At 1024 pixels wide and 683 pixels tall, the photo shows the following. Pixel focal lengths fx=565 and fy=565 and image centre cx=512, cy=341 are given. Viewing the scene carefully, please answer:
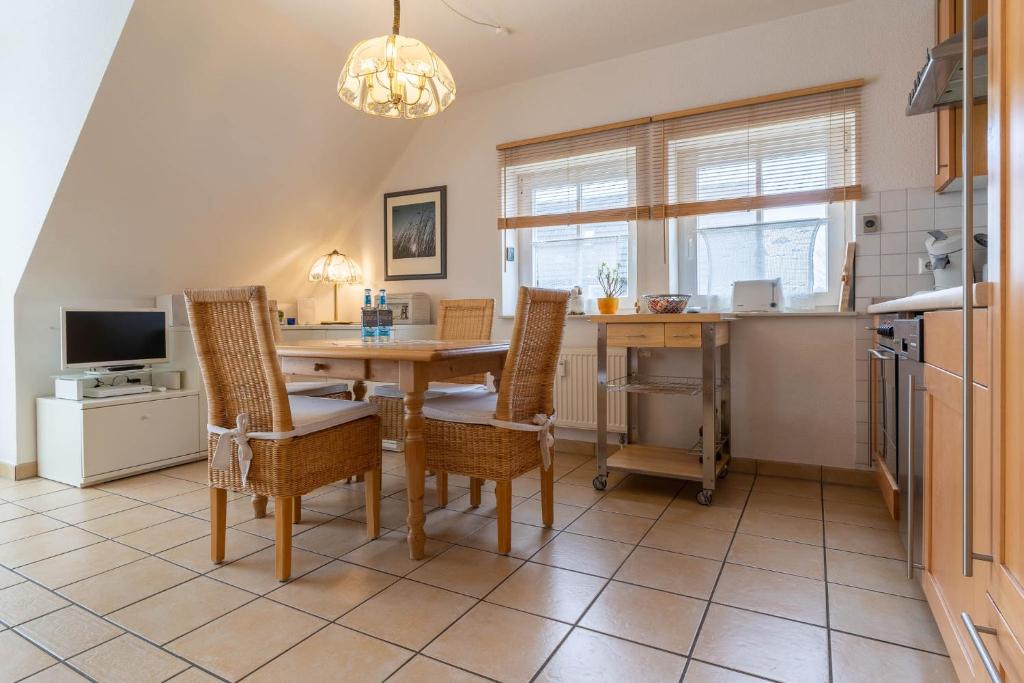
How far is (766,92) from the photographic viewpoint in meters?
3.04

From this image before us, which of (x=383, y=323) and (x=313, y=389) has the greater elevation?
(x=383, y=323)

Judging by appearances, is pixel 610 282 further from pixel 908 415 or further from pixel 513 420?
pixel 908 415

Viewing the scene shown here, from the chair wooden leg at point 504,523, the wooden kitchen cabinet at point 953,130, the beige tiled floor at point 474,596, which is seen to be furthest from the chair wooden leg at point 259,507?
the wooden kitchen cabinet at point 953,130

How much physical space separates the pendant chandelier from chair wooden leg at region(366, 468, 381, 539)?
1461mm

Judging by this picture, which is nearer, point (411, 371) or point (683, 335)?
point (411, 371)

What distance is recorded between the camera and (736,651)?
148cm

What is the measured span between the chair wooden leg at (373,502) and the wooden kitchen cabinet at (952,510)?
1785 mm

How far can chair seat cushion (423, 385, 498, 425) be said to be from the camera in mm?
2102

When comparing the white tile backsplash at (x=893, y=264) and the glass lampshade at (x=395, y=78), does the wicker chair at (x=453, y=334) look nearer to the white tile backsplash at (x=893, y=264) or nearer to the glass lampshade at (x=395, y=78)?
the glass lampshade at (x=395, y=78)

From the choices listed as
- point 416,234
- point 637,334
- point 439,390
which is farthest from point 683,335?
point 416,234

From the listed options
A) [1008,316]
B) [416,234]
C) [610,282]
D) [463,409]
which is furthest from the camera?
[416,234]

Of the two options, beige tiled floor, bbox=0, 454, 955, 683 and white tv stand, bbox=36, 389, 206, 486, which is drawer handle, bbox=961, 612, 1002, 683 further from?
white tv stand, bbox=36, 389, 206, 486

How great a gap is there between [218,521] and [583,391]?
2.15 m

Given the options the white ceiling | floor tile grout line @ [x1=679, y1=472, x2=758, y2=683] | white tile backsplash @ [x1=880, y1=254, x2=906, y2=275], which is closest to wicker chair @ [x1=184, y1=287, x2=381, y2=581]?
floor tile grout line @ [x1=679, y1=472, x2=758, y2=683]
